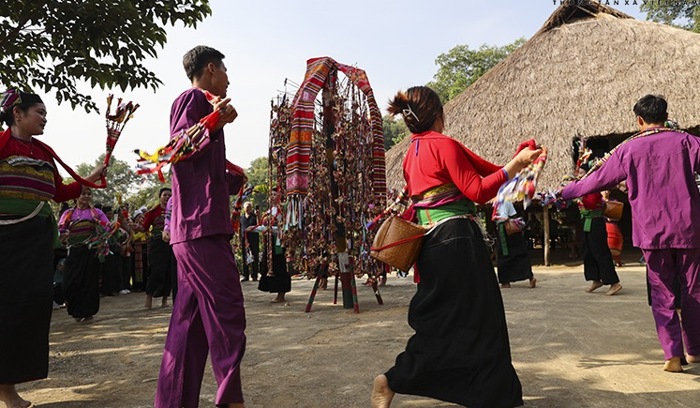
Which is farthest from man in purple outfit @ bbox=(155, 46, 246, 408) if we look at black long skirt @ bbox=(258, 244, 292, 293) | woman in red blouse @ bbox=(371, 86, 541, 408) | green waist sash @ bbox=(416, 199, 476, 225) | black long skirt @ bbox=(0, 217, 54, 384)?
black long skirt @ bbox=(258, 244, 292, 293)

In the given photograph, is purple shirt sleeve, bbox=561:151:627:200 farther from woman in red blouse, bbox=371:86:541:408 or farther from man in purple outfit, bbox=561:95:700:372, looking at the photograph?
woman in red blouse, bbox=371:86:541:408

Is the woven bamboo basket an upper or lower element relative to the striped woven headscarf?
lower

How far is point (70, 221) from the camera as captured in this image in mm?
6910

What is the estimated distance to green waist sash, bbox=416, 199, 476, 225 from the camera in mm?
2703

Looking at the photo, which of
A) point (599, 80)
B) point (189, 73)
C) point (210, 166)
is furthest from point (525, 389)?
Answer: point (599, 80)

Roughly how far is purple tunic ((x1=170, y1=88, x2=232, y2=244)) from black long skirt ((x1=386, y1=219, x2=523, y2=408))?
1.10m

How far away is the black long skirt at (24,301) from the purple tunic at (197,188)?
4.18 ft

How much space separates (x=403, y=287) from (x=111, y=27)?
233 inches

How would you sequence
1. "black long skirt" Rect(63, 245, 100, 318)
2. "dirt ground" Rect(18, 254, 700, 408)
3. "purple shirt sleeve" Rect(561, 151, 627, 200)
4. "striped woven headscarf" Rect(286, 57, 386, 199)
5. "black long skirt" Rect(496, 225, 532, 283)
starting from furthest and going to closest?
"black long skirt" Rect(496, 225, 532, 283), "black long skirt" Rect(63, 245, 100, 318), "striped woven headscarf" Rect(286, 57, 386, 199), "purple shirt sleeve" Rect(561, 151, 627, 200), "dirt ground" Rect(18, 254, 700, 408)

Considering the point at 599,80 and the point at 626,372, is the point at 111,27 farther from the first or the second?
the point at 599,80

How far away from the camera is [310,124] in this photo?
19.0 ft

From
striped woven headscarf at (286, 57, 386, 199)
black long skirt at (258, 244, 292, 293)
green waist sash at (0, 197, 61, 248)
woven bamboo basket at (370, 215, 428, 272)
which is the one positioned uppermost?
striped woven headscarf at (286, 57, 386, 199)

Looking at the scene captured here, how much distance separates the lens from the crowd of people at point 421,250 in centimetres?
248

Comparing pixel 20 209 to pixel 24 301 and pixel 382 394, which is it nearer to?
pixel 24 301
